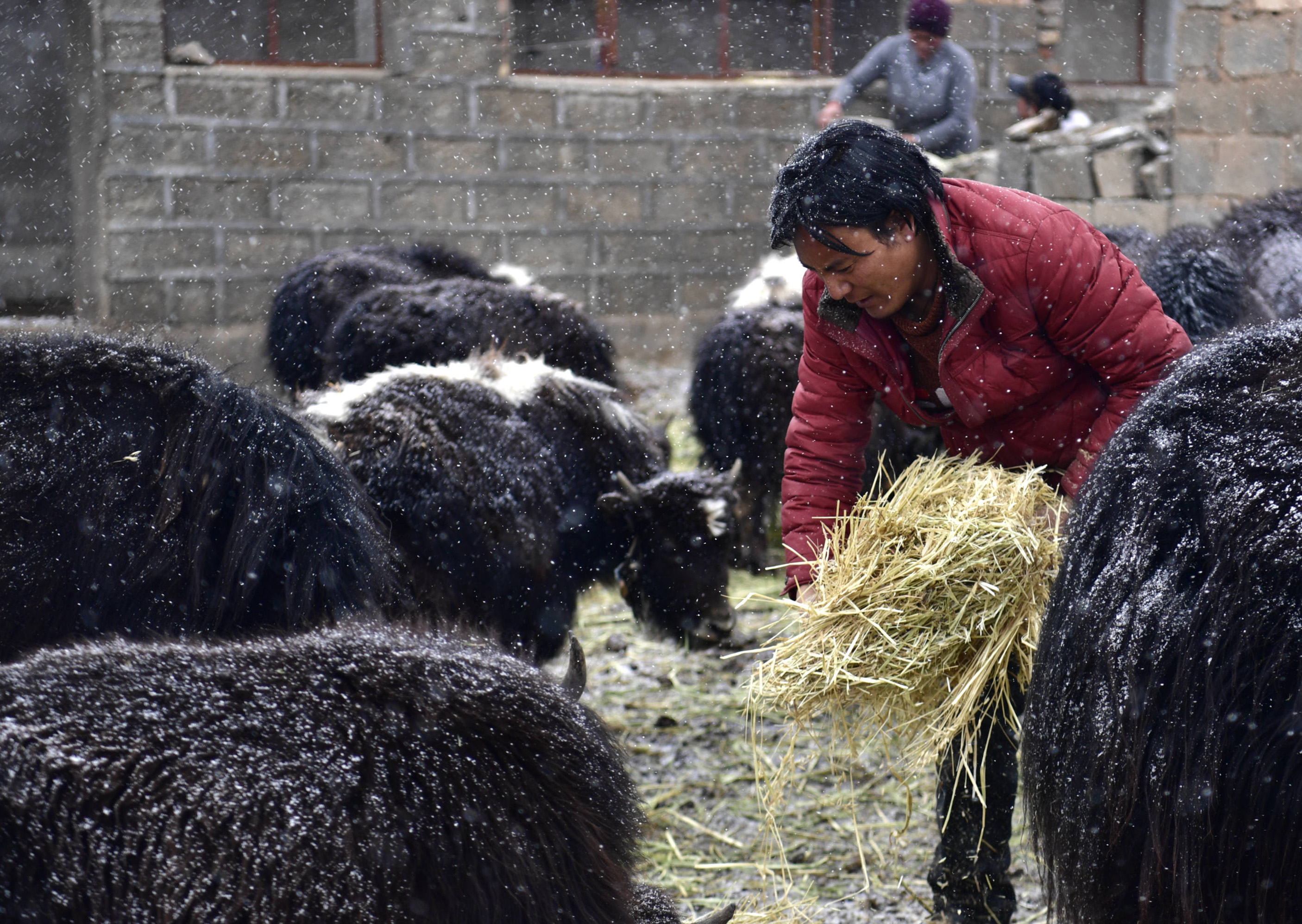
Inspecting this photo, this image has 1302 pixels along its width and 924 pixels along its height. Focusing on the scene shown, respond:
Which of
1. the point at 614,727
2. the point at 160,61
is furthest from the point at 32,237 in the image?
the point at 614,727

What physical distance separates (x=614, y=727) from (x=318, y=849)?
301 cm

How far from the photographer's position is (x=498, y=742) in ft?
5.76

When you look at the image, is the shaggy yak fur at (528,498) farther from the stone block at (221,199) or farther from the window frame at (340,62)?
the window frame at (340,62)

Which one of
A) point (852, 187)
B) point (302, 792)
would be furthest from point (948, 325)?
point (302, 792)

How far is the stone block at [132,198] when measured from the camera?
26.0 ft

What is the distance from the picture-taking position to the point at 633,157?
921 centimetres

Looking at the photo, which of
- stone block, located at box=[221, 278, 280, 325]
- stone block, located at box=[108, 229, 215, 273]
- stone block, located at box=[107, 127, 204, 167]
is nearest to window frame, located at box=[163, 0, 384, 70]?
stone block, located at box=[107, 127, 204, 167]

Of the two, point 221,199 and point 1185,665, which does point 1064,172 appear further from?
point 1185,665

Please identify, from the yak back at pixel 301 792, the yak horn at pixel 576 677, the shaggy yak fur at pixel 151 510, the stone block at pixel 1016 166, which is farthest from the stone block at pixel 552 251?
the yak back at pixel 301 792

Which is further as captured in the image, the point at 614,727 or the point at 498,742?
the point at 614,727

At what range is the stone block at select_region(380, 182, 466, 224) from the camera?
8625mm

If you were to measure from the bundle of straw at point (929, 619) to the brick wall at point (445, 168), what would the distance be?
542 cm

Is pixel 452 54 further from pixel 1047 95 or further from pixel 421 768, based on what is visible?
pixel 421 768

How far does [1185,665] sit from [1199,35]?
6115mm
